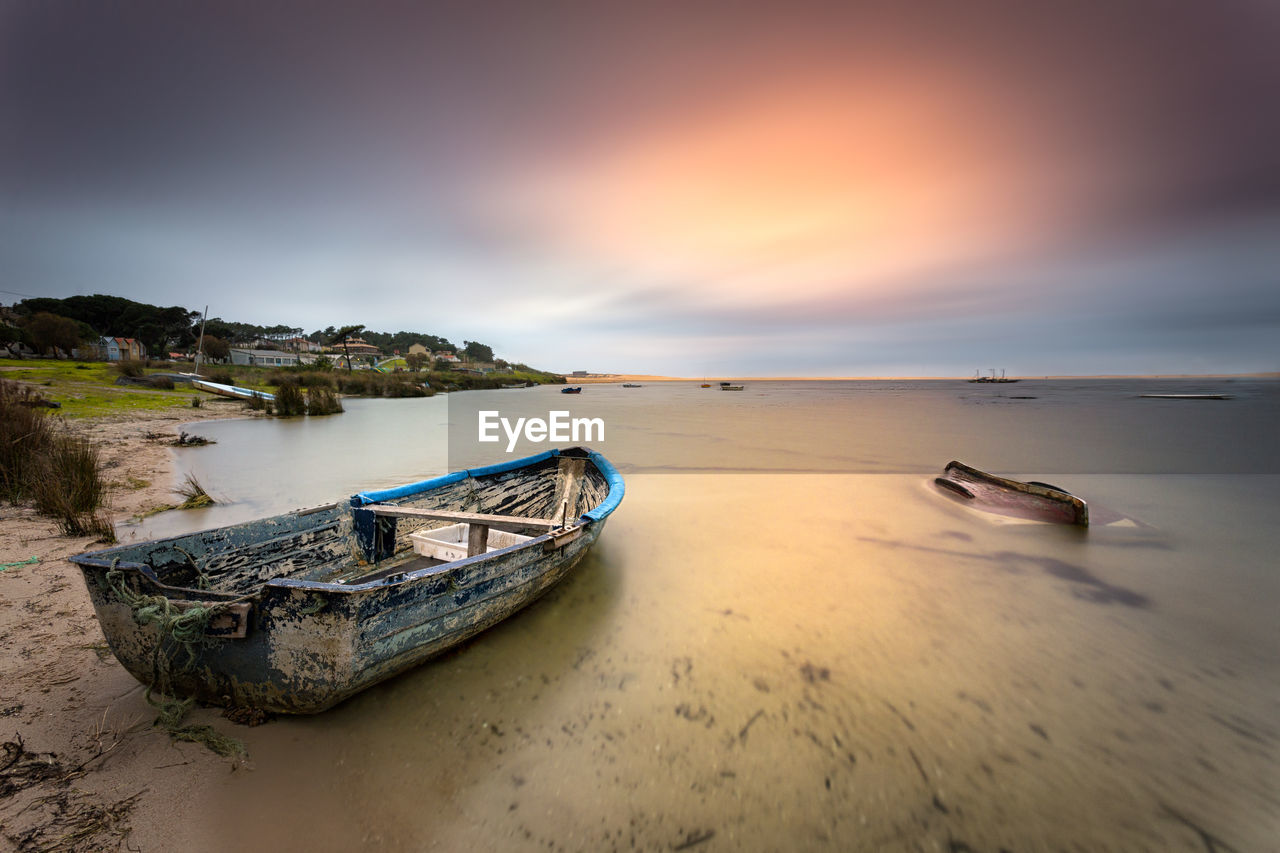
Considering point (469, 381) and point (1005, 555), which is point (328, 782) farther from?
point (469, 381)

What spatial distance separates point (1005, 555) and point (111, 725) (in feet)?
27.2

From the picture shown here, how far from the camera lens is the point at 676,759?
2711 mm

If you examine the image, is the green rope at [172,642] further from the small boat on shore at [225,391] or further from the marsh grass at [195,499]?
Result: the small boat on shore at [225,391]

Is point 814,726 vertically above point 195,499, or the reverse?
point 195,499

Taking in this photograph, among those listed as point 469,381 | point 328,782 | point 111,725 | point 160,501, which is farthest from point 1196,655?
point 469,381

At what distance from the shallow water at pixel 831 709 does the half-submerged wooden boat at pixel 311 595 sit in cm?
Result: 42

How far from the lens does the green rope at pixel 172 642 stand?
7.63 ft

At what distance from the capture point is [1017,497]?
24.2 feet

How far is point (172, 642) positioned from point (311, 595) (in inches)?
33.2

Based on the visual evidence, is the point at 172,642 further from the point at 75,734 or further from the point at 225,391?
the point at 225,391

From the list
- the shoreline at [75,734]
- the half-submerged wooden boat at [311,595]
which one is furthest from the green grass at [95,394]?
the half-submerged wooden boat at [311,595]

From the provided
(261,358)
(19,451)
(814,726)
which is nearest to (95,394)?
(19,451)

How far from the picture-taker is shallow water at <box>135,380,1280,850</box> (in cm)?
233

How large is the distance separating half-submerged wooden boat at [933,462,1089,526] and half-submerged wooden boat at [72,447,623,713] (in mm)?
6743
